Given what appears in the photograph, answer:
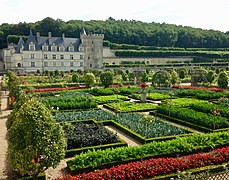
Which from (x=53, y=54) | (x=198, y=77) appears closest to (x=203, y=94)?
(x=198, y=77)

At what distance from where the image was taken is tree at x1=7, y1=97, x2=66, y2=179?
741 cm

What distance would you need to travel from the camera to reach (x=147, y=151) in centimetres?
1088

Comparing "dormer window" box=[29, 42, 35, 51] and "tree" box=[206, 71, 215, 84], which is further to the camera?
"dormer window" box=[29, 42, 35, 51]

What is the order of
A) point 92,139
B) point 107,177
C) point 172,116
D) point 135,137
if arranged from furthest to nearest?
point 172,116 → point 135,137 → point 92,139 → point 107,177

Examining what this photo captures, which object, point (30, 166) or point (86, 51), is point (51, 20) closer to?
point (86, 51)

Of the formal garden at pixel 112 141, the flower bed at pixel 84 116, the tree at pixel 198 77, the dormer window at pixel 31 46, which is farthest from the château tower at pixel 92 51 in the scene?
the flower bed at pixel 84 116

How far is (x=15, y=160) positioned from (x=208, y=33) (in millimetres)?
106937

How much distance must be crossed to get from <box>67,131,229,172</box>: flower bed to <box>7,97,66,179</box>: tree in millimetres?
2154

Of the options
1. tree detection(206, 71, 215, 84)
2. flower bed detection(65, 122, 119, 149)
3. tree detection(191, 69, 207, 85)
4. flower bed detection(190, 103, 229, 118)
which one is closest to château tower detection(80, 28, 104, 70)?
tree detection(191, 69, 207, 85)

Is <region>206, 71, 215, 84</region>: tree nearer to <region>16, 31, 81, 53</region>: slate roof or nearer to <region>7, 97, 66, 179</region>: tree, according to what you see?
<region>16, 31, 81, 53</region>: slate roof

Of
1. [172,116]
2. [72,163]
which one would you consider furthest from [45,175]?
[172,116]

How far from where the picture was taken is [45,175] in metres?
9.36

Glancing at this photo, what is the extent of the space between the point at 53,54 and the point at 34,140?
56172mm

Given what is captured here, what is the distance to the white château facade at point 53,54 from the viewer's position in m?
59.8
